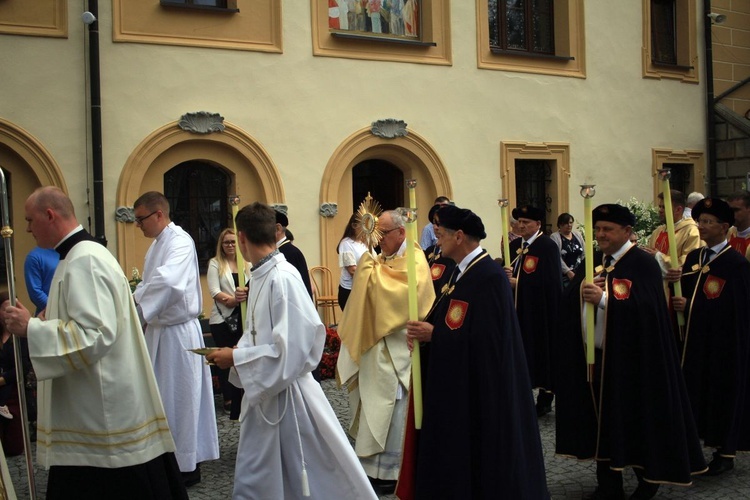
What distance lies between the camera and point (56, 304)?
176 inches

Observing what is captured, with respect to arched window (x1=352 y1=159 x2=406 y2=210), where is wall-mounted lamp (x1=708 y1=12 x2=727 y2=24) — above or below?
above

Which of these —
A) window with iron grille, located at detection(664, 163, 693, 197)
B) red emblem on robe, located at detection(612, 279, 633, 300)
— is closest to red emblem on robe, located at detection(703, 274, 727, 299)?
red emblem on robe, located at detection(612, 279, 633, 300)

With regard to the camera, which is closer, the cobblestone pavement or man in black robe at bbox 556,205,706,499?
man in black robe at bbox 556,205,706,499

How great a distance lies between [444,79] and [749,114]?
294 inches

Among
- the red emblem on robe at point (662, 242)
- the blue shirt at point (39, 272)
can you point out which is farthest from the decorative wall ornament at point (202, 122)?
the red emblem on robe at point (662, 242)

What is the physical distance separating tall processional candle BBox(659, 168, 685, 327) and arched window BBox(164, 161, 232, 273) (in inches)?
299

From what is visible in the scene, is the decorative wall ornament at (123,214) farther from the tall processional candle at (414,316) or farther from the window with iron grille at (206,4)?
the tall processional candle at (414,316)

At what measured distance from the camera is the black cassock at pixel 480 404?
485cm

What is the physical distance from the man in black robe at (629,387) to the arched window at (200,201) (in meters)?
7.90

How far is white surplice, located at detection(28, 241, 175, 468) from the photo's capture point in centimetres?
432

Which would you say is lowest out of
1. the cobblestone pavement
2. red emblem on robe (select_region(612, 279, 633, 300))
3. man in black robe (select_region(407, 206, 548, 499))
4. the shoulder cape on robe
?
the cobblestone pavement

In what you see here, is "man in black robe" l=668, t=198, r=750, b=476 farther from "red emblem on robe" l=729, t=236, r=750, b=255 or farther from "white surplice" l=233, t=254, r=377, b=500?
"white surplice" l=233, t=254, r=377, b=500

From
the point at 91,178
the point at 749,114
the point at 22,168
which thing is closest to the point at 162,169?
the point at 91,178

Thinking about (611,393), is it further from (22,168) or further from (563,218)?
(22,168)
